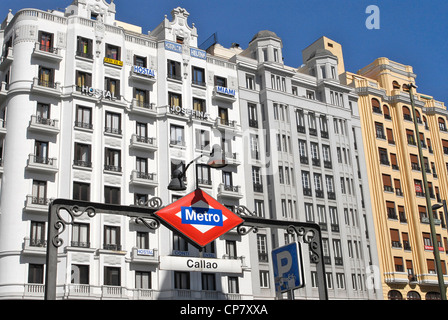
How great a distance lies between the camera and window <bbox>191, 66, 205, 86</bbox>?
164ft

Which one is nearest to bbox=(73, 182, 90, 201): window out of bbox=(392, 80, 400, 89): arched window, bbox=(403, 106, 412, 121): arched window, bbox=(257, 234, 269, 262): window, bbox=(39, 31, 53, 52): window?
bbox=(39, 31, 53, 52): window

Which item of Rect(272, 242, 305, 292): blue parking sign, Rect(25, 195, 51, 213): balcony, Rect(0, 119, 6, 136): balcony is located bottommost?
Rect(272, 242, 305, 292): blue parking sign

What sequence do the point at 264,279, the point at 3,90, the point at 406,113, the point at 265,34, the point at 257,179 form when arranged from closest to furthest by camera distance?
1. the point at 3,90
2. the point at 264,279
3. the point at 257,179
4. the point at 265,34
5. the point at 406,113

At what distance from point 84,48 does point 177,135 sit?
10307mm

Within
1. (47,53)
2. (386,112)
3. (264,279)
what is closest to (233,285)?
(264,279)

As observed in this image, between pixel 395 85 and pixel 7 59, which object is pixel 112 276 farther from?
pixel 395 85

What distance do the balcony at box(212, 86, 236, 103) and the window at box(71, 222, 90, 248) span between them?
56.7 ft

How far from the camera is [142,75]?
46938mm

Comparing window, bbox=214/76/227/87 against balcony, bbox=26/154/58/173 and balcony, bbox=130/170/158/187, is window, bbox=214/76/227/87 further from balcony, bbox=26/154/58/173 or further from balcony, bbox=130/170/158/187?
balcony, bbox=26/154/58/173

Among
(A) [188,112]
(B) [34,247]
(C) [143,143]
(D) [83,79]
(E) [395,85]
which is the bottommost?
(B) [34,247]

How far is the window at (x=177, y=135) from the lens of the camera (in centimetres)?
4678

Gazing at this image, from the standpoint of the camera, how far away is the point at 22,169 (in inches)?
1578
